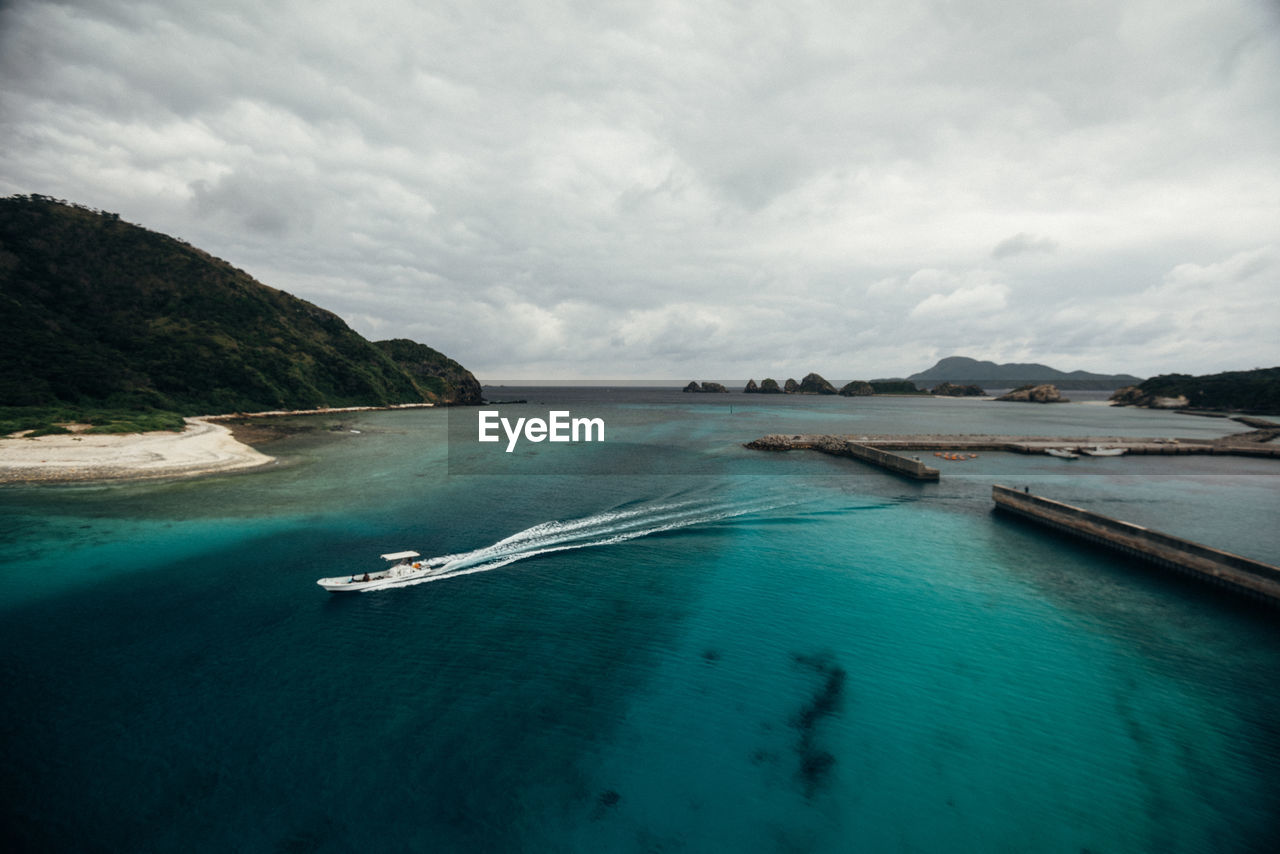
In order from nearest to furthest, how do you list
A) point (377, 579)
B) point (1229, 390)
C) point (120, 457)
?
point (377, 579) → point (120, 457) → point (1229, 390)

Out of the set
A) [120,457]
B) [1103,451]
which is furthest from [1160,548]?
[120,457]

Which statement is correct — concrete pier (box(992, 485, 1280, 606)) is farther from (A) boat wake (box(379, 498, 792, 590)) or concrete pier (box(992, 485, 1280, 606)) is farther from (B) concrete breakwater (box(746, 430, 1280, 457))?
(B) concrete breakwater (box(746, 430, 1280, 457))

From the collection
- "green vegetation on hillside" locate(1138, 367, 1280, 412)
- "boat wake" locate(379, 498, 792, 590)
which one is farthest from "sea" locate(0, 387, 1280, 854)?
"green vegetation on hillside" locate(1138, 367, 1280, 412)

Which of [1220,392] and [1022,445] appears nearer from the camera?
[1022,445]

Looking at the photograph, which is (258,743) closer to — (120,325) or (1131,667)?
(1131,667)

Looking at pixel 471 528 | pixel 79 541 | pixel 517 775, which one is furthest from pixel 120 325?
pixel 517 775

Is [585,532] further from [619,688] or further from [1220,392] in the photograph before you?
[1220,392]
